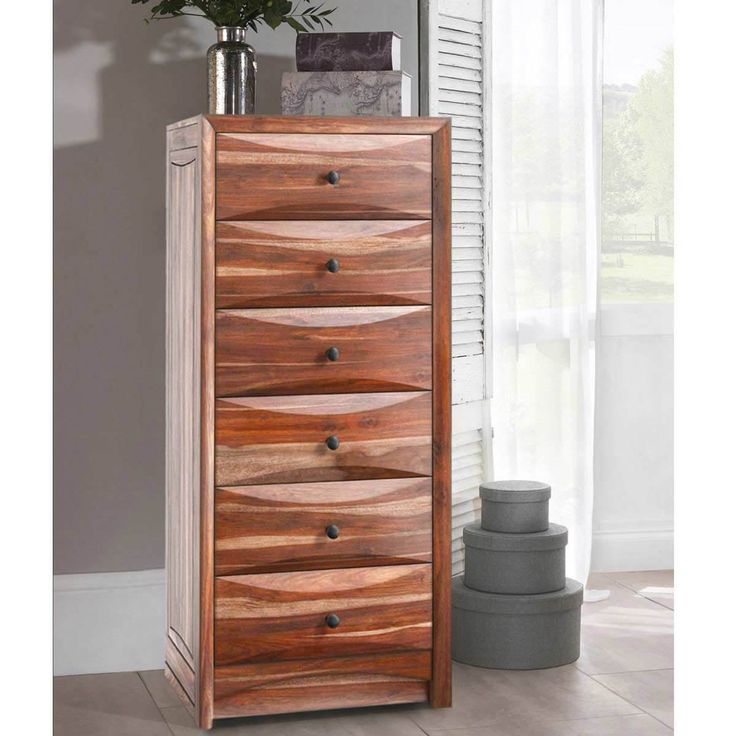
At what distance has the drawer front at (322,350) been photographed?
2174 mm

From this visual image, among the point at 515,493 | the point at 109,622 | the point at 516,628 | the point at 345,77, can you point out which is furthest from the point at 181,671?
the point at 345,77

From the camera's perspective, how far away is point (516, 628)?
2553 millimetres

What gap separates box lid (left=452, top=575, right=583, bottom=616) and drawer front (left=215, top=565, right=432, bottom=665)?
11.6 inches

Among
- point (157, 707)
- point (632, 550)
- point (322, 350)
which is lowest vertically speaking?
point (157, 707)

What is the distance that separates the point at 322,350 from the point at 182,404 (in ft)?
1.20

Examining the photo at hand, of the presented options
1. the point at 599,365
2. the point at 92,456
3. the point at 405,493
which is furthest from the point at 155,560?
the point at 599,365

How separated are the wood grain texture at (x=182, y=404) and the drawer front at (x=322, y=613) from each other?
9 cm

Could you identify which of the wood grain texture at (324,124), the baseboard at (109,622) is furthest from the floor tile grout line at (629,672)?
the wood grain texture at (324,124)

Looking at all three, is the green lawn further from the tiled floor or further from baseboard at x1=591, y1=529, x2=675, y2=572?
the tiled floor

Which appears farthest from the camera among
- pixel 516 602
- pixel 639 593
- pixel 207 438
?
pixel 639 593

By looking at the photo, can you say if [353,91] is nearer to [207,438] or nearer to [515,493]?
[207,438]

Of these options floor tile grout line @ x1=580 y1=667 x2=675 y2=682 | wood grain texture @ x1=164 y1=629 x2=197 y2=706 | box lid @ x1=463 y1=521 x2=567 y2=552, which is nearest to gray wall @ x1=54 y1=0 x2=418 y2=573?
wood grain texture @ x1=164 y1=629 x2=197 y2=706
